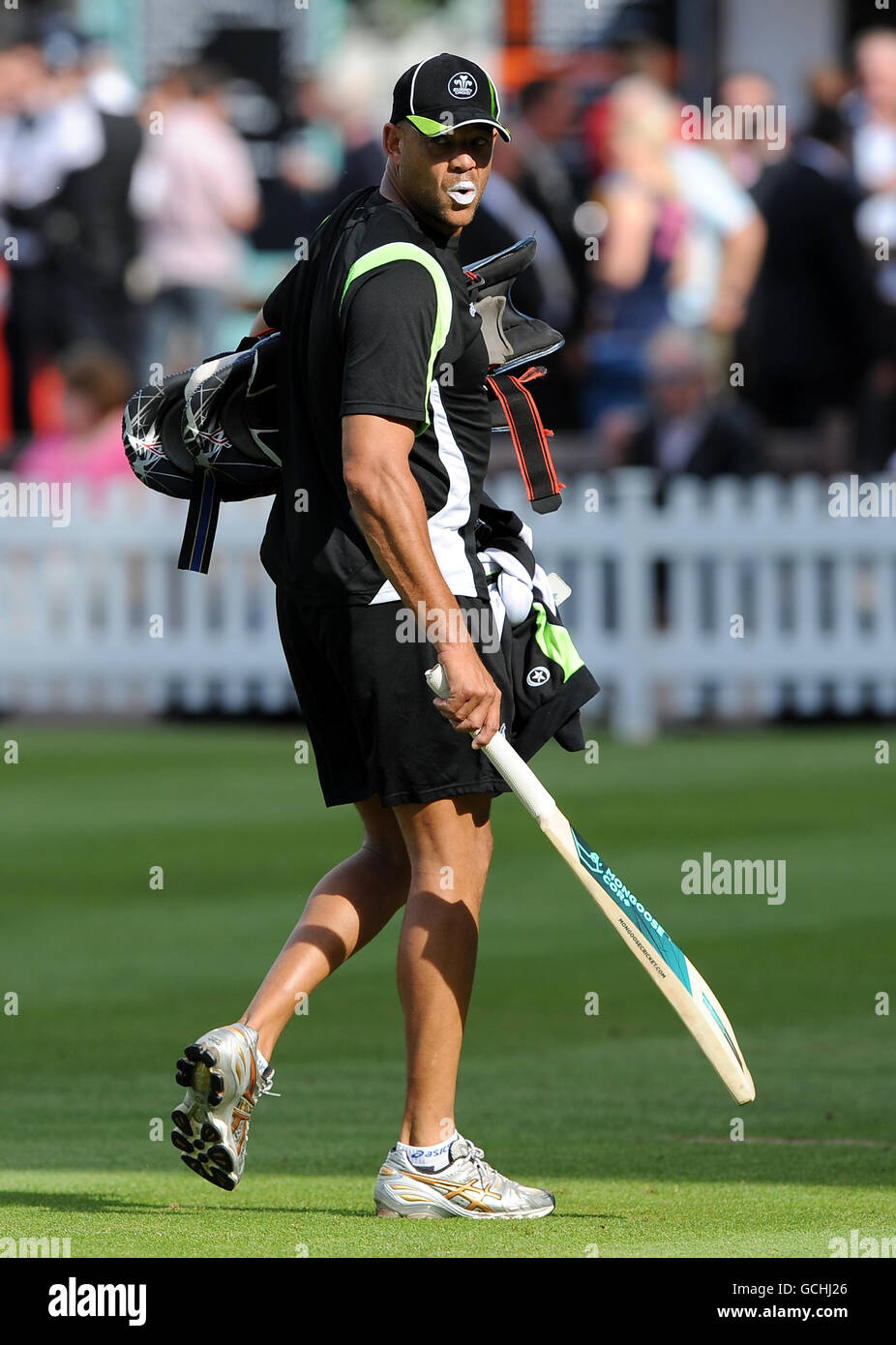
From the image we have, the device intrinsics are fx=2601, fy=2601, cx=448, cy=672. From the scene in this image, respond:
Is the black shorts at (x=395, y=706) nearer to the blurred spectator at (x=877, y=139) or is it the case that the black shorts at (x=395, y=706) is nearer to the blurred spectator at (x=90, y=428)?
the blurred spectator at (x=90, y=428)

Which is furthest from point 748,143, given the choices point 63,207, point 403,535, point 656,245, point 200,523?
point 403,535

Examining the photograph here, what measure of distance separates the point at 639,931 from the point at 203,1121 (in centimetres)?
96

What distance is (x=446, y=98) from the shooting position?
16.9 ft

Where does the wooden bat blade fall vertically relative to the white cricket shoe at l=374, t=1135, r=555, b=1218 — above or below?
above

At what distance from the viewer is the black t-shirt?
504 centimetres

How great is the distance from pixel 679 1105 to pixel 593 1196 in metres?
1.29

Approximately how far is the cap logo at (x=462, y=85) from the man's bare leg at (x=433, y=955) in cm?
141

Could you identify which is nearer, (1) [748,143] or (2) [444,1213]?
(2) [444,1213]

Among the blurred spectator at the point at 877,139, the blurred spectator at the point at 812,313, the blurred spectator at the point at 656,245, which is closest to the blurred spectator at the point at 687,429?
the blurred spectator at the point at 812,313

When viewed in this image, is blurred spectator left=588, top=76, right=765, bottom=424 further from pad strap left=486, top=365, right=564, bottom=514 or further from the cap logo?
the cap logo

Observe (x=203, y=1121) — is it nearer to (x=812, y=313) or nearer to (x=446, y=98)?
(x=446, y=98)

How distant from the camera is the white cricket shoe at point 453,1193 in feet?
17.3

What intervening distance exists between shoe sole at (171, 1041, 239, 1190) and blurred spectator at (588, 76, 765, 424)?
41.2 ft

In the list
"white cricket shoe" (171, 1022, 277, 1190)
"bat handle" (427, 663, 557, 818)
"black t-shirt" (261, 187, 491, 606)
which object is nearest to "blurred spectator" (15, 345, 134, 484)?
"black t-shirt" (261, 187, 491, 606)
